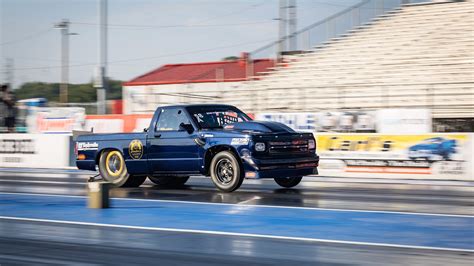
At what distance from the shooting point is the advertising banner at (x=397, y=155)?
18828 mm

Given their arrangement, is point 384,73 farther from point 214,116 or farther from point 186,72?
point 186,72

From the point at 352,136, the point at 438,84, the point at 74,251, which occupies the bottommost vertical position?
the point at 74,251

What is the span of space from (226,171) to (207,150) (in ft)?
1.85

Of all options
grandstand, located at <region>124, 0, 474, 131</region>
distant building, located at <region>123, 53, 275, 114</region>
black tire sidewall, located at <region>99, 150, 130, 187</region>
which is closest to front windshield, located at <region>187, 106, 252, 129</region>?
black tire sidewall, located at <region>99, 150, 130, 187</region>

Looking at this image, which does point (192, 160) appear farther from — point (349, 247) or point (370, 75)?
point (370, 75)

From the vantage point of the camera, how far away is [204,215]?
438 inches

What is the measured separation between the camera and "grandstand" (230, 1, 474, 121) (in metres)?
25.1

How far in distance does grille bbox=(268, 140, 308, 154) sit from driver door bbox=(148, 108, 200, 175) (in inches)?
59.4

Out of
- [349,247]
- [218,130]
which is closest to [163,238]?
[349,247]

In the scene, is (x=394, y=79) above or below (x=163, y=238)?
above

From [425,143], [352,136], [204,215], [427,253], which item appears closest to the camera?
[427,253]

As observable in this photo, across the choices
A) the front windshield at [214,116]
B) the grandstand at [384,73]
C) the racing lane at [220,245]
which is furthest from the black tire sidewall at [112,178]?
the grandstand at [384,73]

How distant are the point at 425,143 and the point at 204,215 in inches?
384

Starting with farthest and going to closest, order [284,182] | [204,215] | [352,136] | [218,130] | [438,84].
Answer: [438,84] → [352,136] → [284,182] → [218,130] → [204,215]
